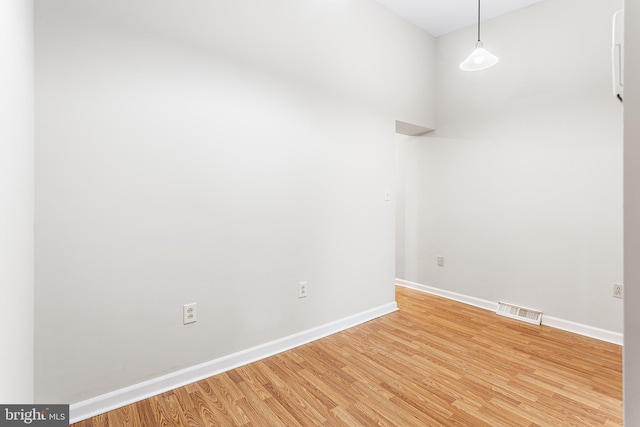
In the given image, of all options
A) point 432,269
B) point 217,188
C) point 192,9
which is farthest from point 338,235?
point 192,9

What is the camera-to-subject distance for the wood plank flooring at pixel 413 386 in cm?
166

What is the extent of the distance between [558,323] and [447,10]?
3.19 m

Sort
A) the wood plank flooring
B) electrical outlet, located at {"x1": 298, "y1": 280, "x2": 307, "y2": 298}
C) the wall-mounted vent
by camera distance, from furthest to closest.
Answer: the wall-mounted vent → electrical outlet, located at {"x1": 298, "y1": 280, "x2": 307, "y2": 298} → the wood plank flooring

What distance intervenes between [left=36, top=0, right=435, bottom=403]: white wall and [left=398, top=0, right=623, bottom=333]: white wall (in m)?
1.16

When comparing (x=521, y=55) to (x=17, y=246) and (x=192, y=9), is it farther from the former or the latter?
(x=17, y=246)

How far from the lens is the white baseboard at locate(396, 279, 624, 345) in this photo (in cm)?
259

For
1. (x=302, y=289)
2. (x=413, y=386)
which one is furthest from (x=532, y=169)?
(x=302, y=289)

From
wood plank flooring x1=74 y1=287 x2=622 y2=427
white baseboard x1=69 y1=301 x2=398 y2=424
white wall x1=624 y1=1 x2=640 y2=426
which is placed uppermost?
white wall x1=624 y1=1 x2=640 y2=426

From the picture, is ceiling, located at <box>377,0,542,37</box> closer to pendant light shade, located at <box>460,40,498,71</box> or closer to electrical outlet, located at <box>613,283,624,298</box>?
pendant light shade, located at <box>460,40,498,71</box>

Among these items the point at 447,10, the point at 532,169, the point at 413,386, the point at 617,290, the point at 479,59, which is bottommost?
the point at 413,386

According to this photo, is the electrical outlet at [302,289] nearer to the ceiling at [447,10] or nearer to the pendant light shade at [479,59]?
the pendant light shade at [479,59]

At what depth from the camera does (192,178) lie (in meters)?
1.96

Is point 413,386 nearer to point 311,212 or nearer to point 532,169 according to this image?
point 311,212

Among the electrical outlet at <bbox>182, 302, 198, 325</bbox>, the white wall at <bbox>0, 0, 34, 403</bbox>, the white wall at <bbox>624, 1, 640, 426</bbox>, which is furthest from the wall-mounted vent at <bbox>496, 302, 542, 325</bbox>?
the white wall at <bbox>0, 0, 34, 403</bbox>
